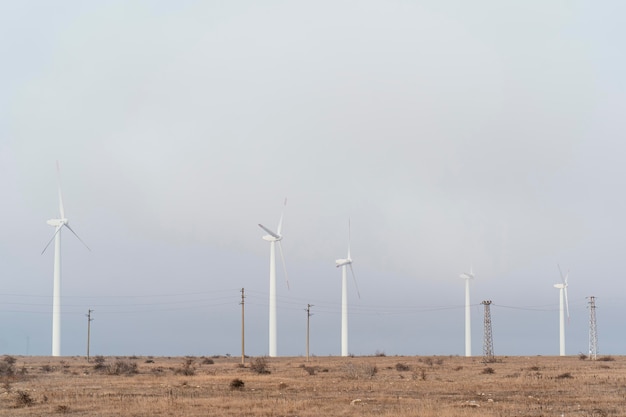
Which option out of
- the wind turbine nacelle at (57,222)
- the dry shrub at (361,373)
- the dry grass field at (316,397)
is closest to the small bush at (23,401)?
the dry grass field at (316,397)

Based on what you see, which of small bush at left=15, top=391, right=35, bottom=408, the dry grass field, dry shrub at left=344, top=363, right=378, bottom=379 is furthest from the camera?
dry shrub at left=344, top=363, right=378, bottom=379

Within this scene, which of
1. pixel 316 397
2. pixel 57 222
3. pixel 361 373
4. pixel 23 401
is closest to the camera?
pixel 23 401

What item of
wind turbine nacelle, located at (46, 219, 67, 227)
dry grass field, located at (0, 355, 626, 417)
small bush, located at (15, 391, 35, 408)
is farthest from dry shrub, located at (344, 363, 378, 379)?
wind turbine nacelle, located at (46, 219, 67, 227)

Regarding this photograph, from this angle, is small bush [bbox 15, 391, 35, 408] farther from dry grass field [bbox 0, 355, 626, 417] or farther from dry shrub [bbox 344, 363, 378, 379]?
dry shrub [bbox 344, 363, 378, 379]

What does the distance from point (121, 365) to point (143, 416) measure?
5236cm

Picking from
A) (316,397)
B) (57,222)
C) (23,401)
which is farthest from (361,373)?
(57,222)

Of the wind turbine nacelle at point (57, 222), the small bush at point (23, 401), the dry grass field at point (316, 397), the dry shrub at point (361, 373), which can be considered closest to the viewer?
the dry grass field at point (316, 397)

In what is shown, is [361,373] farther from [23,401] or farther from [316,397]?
[23,401]

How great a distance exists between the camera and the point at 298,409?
45.7 meters

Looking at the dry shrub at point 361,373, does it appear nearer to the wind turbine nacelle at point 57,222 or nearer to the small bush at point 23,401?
the small bush at point 23,401

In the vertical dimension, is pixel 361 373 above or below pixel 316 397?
below

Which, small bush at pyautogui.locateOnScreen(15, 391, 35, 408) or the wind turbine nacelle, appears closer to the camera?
small bush at pyautogui.locateOnScreen(15, 391, 35, 408)

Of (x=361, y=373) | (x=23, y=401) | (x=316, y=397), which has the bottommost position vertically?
(x=361, y=373)

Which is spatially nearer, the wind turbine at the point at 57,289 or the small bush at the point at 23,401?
the small bush at the point at 23,401
